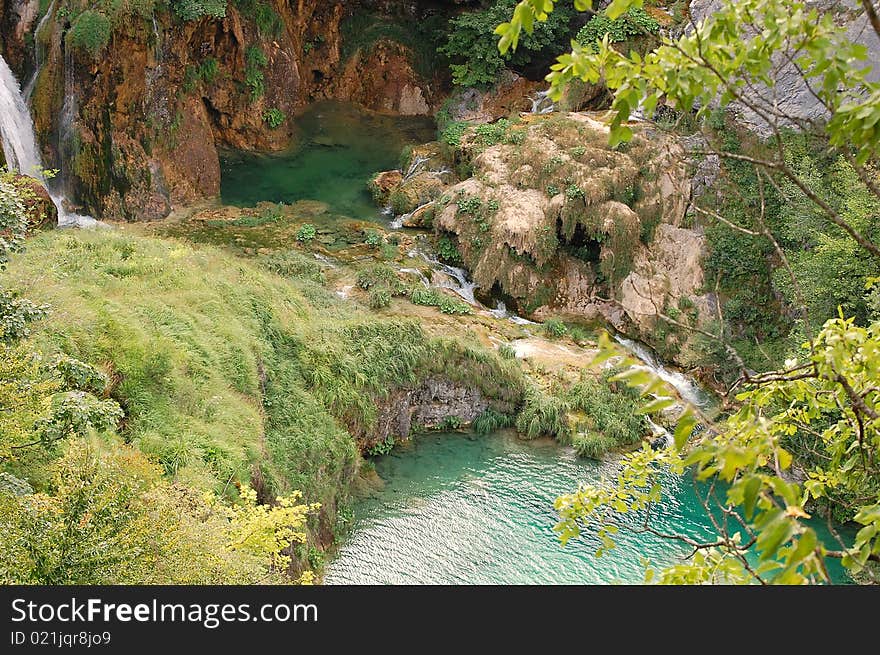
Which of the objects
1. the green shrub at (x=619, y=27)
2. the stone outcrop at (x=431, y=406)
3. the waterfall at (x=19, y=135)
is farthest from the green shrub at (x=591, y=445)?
the waterfall at (x=19, y=135)

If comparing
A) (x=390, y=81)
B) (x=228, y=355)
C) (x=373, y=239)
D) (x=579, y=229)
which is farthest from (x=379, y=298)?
(x=390, y=81)

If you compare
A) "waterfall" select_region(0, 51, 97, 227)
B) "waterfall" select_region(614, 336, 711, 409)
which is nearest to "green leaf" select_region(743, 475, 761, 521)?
"waterfall" select_region(614, 336, 711, 409)

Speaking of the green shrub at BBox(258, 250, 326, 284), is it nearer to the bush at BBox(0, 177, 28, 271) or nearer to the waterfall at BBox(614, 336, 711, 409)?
the waterfall at BBox(614, 336, 711, 409)

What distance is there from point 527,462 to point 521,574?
345 centimetres

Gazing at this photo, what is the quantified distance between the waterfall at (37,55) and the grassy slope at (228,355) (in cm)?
771

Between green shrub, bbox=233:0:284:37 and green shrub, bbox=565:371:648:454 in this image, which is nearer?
green shrub, bbox=565:371:648:454

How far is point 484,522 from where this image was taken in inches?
546

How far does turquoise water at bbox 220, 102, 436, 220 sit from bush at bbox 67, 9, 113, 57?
5.37 metres

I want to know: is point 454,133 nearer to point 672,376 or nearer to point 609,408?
point 672,376

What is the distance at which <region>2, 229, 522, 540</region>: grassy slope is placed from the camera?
10234 millimetres

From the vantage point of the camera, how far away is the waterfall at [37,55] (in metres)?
20.5

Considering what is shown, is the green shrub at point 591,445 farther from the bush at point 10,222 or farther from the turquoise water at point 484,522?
the bush at point 10,222
